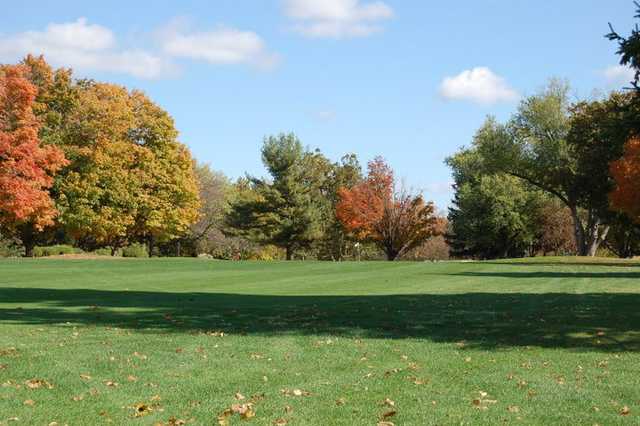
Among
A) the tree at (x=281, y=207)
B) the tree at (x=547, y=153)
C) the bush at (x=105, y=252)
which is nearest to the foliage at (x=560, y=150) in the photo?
the tree at (x=547, y=153)

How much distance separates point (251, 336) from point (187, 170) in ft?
162

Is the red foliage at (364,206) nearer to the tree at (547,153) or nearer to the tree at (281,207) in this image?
the tree at (281,207)

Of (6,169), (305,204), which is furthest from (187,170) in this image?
(6,169)

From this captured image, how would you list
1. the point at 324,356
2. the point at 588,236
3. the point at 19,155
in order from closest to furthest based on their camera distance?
1. the point at 324,356
2. the point at 19,155
3. the point at 588,236

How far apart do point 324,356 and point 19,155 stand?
35.4 m

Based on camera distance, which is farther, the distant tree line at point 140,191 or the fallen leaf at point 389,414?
the distant tree line at point 140,191

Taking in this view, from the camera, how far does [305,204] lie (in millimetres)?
71812

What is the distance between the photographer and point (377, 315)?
17062 millimetres

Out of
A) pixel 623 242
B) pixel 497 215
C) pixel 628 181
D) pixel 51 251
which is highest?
pixel 628 181

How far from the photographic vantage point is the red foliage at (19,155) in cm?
4150

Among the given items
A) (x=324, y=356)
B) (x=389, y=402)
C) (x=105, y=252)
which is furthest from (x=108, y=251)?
(x=389, y=402)

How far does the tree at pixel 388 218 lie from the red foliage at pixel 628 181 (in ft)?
85.8

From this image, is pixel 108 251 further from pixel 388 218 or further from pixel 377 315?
pixel 377 315

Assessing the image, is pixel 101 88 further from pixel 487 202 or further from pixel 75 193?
pixel 487 202
